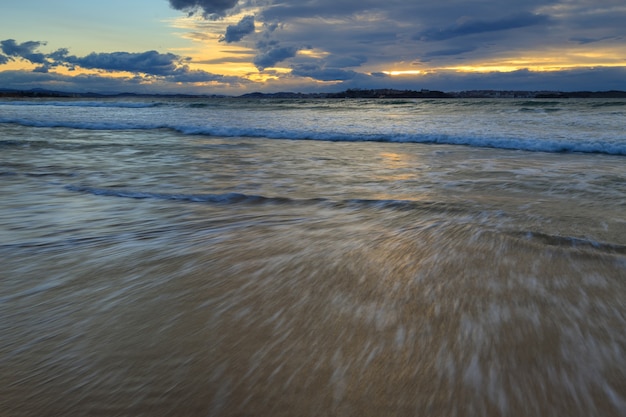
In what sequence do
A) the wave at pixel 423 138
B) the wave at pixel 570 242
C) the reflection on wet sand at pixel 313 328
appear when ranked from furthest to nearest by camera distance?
1. the wave at pixel 423 138
2. the wave at pixel 570 242
3. the reflection on wet sand at pixel 313 328

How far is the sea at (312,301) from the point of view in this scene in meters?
1.46

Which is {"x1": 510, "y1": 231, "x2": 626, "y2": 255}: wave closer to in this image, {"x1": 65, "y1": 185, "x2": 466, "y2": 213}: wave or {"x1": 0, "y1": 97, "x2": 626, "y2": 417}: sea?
{"x1": 0, "y1": 97, "x2": 626, "y2": 417}: sea

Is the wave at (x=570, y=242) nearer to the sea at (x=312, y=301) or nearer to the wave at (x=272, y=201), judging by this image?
the sea at (x=312, y=301)

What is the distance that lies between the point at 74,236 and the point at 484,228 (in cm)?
317

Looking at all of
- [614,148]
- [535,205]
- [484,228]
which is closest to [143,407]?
[484,228]

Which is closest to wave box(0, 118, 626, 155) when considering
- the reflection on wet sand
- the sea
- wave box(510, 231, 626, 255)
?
the sea

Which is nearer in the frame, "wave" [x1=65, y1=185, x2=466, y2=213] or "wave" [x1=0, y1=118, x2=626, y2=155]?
"wave" [x1=65, y1=185, x2=466, y2=213]

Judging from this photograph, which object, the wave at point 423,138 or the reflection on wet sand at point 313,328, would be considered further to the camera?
the wave at point 423,138

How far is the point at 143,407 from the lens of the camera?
4.51ft

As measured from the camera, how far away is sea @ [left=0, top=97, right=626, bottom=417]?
1.46 meters

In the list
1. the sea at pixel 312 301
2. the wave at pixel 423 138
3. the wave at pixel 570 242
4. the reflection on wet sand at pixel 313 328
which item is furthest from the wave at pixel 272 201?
the wave at pixel 423 138

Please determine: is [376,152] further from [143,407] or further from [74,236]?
[143,407]

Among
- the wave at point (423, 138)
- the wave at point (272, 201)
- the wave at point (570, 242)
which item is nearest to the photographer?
the wave at point (570, 242)

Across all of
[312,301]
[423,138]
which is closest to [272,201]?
[312,301]
